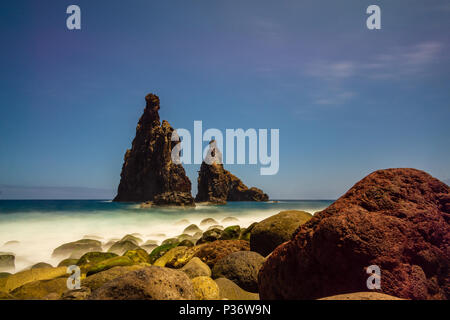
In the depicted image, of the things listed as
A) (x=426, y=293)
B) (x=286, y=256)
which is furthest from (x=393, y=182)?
(x=286, y=256)

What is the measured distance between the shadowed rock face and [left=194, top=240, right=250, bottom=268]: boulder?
50518 millimetres

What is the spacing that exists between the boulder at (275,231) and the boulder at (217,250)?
37 cm

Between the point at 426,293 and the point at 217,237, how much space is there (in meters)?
6.25

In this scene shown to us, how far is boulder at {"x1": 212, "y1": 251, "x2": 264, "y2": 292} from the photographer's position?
506 centimetres

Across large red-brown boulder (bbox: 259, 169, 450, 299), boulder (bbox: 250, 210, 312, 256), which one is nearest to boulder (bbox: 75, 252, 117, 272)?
boulder (bbox: 250, 210, 312, 256)

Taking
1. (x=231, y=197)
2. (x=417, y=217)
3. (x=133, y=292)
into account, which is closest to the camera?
(x=133, y=292)

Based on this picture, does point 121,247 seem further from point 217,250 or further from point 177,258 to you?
point 217,250

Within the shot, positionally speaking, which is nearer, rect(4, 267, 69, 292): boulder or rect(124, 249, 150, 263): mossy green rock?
rect(4, 267, 69, 292): boulder

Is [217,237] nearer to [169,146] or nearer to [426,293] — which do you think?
[426,293]

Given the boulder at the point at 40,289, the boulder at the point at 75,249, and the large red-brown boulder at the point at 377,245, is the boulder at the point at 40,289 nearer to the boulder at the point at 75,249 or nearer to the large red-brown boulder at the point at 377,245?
the large red-brown boulder at the point at 377,245

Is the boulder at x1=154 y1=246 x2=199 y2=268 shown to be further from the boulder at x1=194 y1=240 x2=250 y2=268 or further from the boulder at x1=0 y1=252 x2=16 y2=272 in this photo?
the boulder at x1=0 y1=252 x2=16 y2=272

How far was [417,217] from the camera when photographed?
130 inches

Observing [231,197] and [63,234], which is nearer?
[63,234]

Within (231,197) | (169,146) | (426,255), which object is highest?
(169,146)
